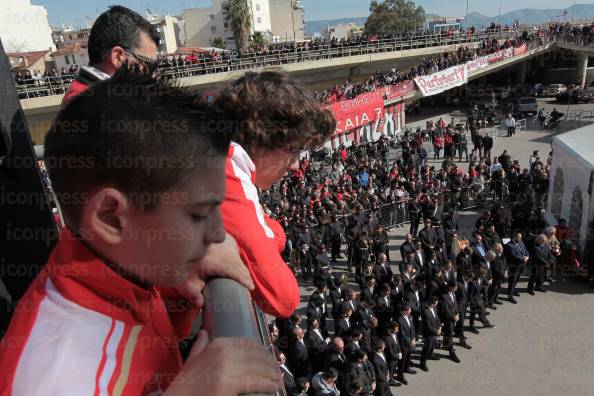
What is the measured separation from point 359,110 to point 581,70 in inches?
891

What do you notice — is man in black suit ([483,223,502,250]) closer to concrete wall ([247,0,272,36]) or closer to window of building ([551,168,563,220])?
window of building ([551,168,563,220])

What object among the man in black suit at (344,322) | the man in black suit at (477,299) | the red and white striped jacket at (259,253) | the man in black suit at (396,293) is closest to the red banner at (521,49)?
the man in black suit at (477,299)

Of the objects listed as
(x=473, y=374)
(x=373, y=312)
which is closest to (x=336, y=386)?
(x=373, y=312)

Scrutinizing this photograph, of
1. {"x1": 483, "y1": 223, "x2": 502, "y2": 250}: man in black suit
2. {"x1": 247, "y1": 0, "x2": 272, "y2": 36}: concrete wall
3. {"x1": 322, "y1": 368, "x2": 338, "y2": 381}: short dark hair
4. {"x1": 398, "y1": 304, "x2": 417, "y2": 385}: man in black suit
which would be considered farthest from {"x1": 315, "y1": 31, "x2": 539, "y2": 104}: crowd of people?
{"x1": 247, "y1": 0, "x2": 272, "y2": 36}: concrete wall

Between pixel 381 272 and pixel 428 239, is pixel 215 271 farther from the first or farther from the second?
→ pixel 428 239

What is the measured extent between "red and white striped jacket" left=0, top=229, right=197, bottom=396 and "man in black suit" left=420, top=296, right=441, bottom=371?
8114mm

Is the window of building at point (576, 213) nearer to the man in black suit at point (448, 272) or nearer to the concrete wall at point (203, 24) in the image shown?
the man in black suit at point (448, 272)

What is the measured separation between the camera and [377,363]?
24.9 ft

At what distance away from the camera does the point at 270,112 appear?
1.98 metres

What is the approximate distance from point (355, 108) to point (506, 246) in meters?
13.0

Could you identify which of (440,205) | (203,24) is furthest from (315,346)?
(203,24)

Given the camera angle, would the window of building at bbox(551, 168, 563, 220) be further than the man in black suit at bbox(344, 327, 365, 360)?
Yes

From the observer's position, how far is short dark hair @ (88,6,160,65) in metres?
2.48

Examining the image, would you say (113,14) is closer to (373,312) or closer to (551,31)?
(373,312)
